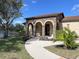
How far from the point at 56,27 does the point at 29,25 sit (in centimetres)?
687

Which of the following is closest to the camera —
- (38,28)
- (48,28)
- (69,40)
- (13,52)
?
(13,52)

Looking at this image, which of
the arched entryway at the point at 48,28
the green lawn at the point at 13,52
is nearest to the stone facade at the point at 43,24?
the arched entryway at the point at 48,28

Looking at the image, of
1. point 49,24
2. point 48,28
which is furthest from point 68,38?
point 48,28

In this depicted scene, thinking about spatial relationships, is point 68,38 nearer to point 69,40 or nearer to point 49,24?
point 69,40

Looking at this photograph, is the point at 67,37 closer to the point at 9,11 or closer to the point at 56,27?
the point at 56,27

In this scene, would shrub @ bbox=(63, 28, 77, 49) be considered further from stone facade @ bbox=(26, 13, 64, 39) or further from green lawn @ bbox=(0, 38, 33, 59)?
stone facade @ bbox=(26, 13, 64, 39)

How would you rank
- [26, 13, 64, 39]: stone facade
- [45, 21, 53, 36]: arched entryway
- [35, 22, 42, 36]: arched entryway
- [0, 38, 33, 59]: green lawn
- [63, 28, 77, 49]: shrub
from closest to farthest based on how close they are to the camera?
[0, 38, 33, 59]: green lawn → [63, 28, 77, 49]: shrub → [26, 13, 64, 39]: stone facade → [45, 21, 53, 36]: arched entryway → [35, 22, 42, 36]: arched entryway

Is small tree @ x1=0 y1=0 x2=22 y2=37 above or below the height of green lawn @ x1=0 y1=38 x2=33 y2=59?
above

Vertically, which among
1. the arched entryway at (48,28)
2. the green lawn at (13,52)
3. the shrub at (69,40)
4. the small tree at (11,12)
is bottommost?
the green lawn at (13,52)

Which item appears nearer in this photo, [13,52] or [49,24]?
[13,52]

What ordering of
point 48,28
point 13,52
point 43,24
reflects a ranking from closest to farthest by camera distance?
point 13,52 < point 43,24 < point 48,28

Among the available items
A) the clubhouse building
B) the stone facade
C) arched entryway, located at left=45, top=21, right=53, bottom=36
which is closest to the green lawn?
the clubhouse building

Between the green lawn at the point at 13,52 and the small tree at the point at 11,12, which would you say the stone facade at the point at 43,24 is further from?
the green lawn at the point at 13,52

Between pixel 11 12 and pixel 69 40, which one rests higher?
pixel 11 12
